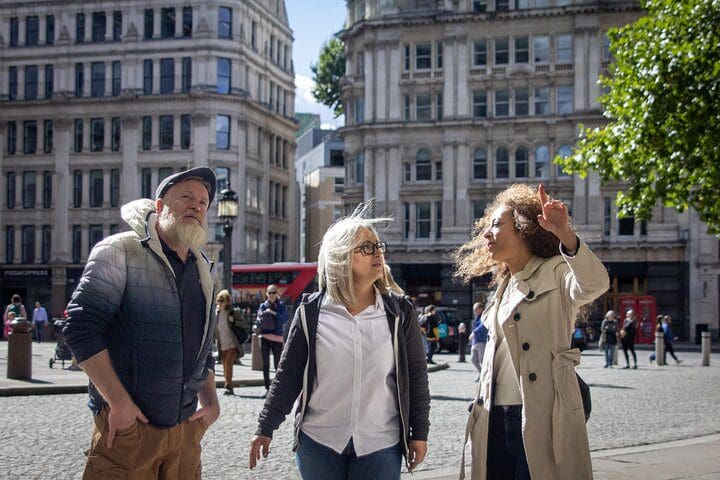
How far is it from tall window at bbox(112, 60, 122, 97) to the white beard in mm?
64472

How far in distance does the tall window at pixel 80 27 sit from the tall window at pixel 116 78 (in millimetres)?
2796

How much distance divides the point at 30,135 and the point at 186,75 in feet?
35.8

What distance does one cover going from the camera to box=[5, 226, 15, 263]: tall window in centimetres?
6838

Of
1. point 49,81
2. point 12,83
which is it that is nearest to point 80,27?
point 49,81

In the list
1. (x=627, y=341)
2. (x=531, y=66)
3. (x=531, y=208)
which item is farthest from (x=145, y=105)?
(x=531, y=208)

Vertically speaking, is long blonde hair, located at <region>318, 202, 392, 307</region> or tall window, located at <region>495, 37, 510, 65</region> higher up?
tall window, located at <region>495, 37, 510, 65</region>

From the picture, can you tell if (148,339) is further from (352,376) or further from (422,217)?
(422,217)

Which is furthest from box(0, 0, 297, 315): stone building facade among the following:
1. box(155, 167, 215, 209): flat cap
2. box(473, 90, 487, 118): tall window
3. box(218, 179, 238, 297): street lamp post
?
box(155, 167, 215, 209): flat cap

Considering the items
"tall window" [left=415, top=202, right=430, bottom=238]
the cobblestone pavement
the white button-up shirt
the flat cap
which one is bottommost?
the cobblestone pavement

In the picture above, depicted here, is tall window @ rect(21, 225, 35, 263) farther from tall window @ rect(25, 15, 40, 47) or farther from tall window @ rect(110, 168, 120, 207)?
tall window @ rect(25, 15, 40, 47)

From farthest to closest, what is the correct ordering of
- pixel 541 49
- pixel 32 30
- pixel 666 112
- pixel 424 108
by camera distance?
pixel 32 30 → pixel 424 108 → pixel 541 49 → pixel 666 112

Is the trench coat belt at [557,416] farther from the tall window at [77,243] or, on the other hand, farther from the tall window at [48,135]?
the tall window at [48,135]

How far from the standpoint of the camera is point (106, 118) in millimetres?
67875

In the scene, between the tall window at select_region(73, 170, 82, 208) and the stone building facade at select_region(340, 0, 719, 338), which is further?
the tall window at select_region(73, 170, 82, 208)
